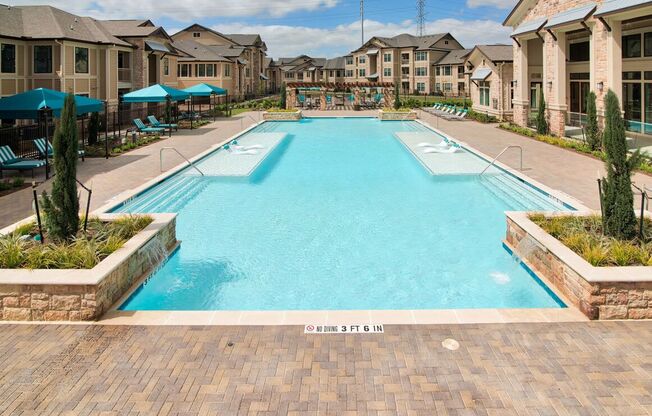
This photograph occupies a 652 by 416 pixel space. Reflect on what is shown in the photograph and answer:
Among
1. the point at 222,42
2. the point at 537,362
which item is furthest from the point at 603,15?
the point at 222,42

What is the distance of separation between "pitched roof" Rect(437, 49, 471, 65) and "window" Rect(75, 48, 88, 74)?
57.3 metres

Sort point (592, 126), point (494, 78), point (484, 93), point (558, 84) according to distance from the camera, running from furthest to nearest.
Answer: point (484, 93), point (494, 78), point (558, 84), point (592, 126)

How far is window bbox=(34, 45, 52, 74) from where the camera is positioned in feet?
93.4

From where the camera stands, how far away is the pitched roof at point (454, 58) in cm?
7725

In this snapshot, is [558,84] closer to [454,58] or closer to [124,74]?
[124,74]

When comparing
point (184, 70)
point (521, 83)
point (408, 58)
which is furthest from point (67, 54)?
point (408, 58)

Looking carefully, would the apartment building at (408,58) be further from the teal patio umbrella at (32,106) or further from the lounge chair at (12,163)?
the lounge chair at (12,163)

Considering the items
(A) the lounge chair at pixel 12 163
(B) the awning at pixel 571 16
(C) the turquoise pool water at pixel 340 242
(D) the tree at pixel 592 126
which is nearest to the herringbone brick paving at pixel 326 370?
(C) the turquoise pool water at pixel 340 242

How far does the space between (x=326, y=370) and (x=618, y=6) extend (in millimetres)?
19255

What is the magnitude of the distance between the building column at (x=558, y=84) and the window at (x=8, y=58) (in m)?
26.9

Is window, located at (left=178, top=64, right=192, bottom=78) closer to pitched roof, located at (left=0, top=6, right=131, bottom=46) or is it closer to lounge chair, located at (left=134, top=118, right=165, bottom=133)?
pitched roof, located at (left=0, top=6, right=131, bottom=46)

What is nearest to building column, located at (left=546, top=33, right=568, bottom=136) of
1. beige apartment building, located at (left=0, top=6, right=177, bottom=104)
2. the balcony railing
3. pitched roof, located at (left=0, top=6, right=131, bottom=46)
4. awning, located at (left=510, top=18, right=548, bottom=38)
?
awning, located at (left=510, top=18, right=548, bottom=38)

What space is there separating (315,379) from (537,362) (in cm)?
223

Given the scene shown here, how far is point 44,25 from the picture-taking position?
94.8ft
